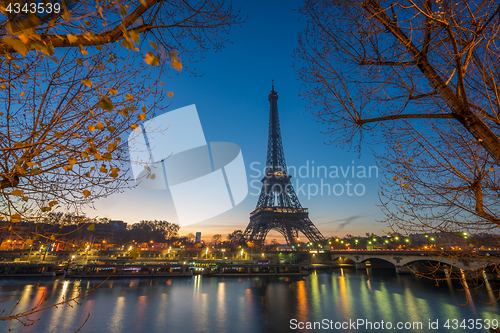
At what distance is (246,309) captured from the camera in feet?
85.8

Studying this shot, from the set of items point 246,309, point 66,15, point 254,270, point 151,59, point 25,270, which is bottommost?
point 246,309

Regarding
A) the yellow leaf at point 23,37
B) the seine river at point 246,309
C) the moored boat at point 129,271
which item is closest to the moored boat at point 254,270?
the moored boat at point 129,271

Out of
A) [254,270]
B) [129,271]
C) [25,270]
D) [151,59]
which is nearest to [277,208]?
[254,270]

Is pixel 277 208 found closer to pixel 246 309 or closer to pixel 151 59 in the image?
pixel 246 309

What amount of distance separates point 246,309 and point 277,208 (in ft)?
121

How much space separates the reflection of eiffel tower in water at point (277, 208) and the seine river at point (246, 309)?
22196mm

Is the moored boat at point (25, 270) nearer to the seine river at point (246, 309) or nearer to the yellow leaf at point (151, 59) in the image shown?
the seine river at point (246, 309)

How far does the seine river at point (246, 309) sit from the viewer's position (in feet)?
68.9

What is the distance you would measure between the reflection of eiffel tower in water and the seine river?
2220 centimetres

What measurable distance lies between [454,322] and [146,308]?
102ft

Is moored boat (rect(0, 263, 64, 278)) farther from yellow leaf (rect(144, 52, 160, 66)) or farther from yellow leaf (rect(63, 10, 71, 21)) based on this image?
yellow leaf (rect(144, 52, 160, 66))

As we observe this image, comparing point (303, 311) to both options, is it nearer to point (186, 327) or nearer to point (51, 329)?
point (186, 327)

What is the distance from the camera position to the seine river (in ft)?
68.9

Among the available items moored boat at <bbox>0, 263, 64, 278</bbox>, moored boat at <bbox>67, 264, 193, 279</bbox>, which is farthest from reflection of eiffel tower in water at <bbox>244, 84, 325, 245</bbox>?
moored boat at <bbox>0, 263, 64, 278</bbox>
